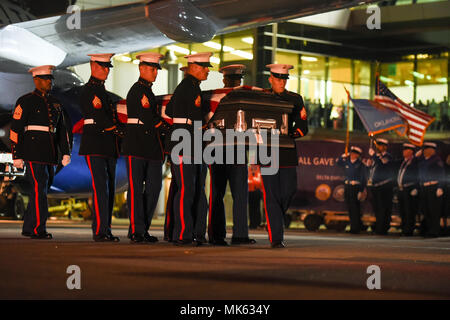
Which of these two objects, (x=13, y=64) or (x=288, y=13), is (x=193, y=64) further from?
(x=13, y=64)

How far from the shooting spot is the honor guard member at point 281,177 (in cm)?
845

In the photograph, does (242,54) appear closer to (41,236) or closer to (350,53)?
(350,53)

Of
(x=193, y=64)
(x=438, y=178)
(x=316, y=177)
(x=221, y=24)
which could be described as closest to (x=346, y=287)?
(x=221, y=24)

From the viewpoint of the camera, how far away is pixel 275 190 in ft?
27.7

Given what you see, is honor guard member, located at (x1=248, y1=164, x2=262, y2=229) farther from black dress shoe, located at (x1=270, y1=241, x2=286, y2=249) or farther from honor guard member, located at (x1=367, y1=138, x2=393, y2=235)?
black dress shoe, located at (x1=270, y1=241, x2=286, y2=249)

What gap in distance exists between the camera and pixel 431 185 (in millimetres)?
14938

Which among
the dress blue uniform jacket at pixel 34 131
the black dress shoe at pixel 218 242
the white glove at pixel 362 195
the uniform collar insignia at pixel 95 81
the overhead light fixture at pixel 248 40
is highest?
the overhead light fixture at pixel 248 40

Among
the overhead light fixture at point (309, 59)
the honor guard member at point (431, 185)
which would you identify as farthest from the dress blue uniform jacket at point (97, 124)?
the overhead light fixture at point (309, 59)

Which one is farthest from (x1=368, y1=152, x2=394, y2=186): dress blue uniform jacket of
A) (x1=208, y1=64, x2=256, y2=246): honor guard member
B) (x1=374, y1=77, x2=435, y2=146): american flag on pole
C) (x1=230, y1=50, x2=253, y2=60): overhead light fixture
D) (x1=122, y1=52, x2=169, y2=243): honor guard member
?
(x1=230, y1=50, x2=253, y2=60): overhead light fixture

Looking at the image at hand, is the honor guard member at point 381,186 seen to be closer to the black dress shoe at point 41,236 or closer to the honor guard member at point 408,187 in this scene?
the honor guard member at point 408,187

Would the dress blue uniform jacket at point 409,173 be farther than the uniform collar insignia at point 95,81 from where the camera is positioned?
Yes

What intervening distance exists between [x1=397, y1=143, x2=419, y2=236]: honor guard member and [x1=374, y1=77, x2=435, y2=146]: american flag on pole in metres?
1.20

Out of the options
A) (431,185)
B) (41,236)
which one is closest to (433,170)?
(431,185)

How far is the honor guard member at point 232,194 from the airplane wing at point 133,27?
92cm
